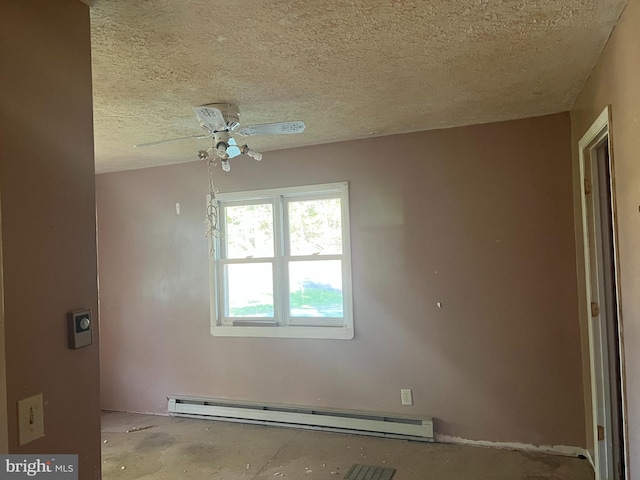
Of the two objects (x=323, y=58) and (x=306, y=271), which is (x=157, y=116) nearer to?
(x=323, y=58)

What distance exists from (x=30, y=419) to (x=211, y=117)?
1629 millimetres

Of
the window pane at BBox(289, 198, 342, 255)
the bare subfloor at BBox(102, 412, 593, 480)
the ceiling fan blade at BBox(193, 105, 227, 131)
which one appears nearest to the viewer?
the ceiling fan blade at BBox(193, 105, 227, 131)

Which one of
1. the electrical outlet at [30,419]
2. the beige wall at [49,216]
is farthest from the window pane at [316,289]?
the electrical outlet at [30,419]

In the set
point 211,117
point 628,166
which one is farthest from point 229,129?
point 628,166

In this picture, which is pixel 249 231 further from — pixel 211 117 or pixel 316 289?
pixel 211 117

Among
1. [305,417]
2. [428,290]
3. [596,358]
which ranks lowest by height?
[305,417]

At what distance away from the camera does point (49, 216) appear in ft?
4.19

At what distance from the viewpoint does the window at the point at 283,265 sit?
A: 3.62 m

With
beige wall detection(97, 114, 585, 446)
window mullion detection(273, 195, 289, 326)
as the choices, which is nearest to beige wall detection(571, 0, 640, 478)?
beige wall detection(97, 114, 585, 446)

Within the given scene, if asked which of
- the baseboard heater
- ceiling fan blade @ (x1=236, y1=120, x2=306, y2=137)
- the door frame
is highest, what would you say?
ceiling fan blade @ (x1=236, y1=120, x2=306, y2=137)

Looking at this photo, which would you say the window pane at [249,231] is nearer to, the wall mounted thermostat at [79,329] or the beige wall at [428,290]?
the beige wall at [428,290]

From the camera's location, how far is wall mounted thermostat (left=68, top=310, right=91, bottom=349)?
1334 millimetres

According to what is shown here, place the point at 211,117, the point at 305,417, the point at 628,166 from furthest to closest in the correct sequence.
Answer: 1. the point at 305,417
2. the point at 211,117
3. the point at 628,166

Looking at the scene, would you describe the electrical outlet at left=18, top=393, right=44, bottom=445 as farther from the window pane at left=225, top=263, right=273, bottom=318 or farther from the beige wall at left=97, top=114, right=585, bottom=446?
the window pane at left=225, top=263, right=273, bottom=318
